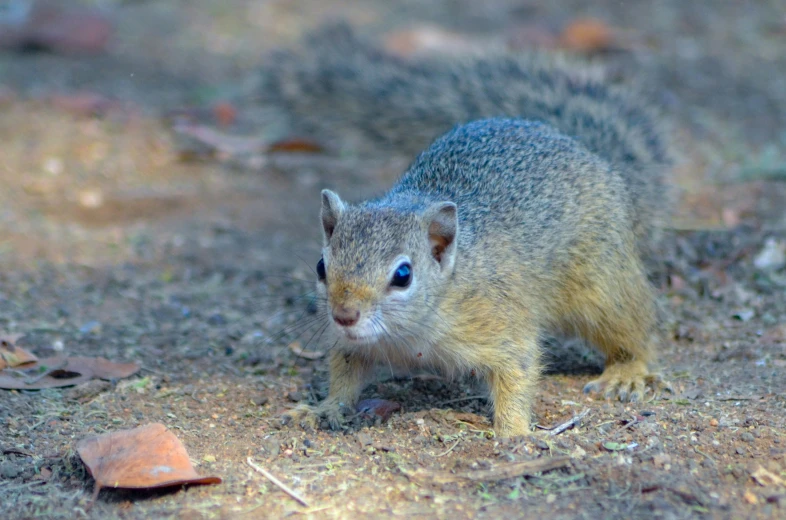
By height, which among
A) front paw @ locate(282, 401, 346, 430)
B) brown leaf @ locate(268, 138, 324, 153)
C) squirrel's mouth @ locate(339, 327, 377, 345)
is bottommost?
front paw @ locate(282, 401, 346, 430)

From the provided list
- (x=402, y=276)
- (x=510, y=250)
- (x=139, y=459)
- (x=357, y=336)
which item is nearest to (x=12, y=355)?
(x=139, y=459)

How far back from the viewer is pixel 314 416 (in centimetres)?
411

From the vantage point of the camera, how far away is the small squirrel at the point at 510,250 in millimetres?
3773

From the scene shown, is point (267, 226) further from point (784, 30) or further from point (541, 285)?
point (784, 30)

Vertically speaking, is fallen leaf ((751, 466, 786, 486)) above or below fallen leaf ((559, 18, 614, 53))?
below

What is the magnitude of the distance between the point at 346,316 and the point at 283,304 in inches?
82.2

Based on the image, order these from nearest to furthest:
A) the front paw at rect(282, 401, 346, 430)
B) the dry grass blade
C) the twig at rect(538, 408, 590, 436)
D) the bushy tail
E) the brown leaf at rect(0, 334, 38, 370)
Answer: the twig at rect(538, 408, 590, 436), the front paw at rect(282, 401, 346, 430), the brown leaf at rect(0, 334, 38, 370), the dry grass blade, the bushy tail

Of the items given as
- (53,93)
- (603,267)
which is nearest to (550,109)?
(603,267)

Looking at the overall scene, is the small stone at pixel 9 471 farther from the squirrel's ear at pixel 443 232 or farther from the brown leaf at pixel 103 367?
the squirrel's ear at pixel 443 232

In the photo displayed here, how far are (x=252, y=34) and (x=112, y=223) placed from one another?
451 centimetres

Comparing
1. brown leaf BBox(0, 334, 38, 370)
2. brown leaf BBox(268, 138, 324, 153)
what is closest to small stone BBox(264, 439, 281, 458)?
brown leaf BBox(0, 334, 38, 370)

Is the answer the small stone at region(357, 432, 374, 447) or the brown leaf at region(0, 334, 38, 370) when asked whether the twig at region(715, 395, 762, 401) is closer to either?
the small stone at region(357, 432, 374, 447)

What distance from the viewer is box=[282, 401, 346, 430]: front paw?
4086mm

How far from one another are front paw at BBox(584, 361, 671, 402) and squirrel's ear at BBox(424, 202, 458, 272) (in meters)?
1.07
